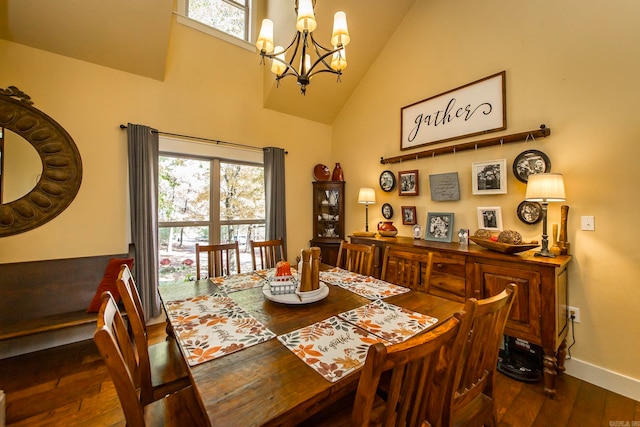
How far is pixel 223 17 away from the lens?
10.6ft

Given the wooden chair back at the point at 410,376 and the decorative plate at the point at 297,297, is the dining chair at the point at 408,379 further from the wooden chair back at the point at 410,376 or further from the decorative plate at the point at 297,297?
the decorative plate at the point at 297,297

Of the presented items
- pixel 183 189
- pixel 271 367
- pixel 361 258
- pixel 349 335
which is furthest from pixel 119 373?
pixel 183 189

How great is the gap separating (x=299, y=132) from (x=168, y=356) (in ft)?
10.8

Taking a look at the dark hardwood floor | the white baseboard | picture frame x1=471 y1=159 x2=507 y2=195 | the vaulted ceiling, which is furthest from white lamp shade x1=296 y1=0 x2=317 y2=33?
the white baseboard

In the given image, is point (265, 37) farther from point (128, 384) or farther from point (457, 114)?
point (457, 114)

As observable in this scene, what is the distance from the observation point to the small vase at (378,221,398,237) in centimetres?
307

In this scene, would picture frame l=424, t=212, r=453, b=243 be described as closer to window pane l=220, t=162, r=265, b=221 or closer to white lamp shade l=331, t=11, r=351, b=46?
white lamp shade l=331, t=11, r=351, b=46

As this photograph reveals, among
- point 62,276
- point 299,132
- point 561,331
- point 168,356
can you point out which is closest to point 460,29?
point 299,132

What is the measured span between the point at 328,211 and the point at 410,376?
333 cm

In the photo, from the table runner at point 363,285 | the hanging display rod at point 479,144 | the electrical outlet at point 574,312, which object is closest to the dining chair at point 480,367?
the table runner at point 363,285

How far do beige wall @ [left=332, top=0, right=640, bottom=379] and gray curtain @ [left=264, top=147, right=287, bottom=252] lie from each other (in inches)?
78.2

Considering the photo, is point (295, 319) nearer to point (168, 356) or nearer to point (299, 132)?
point (168, 356)

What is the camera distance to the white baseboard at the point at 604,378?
68.1 inches

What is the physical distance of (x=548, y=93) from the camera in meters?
2.11
